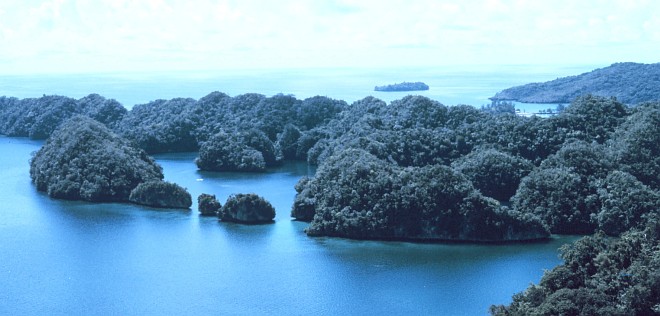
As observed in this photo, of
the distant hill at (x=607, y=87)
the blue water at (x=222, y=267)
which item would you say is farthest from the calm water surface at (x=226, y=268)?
the distant hill at (x=607, y=87)

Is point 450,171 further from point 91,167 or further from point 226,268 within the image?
point 91,167

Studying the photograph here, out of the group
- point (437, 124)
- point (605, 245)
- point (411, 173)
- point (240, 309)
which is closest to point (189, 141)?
point (437, 124)

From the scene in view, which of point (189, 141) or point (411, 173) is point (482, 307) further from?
point (189, 141)

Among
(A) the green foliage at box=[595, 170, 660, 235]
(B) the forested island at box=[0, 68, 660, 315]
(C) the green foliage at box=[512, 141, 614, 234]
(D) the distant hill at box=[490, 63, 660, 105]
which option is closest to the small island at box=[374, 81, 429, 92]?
(D) the distant hill at box=[490, 63, 660, 105]

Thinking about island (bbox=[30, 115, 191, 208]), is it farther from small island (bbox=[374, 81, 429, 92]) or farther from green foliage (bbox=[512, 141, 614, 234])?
small island (bbox=[374, 81, 429, 92])

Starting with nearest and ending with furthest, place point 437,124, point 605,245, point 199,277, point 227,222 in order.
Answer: point 605,245 < point 199,277 < point 227,222 < point 437,124

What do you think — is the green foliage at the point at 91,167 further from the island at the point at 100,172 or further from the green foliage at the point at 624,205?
the green foliage at the point at 624,205
